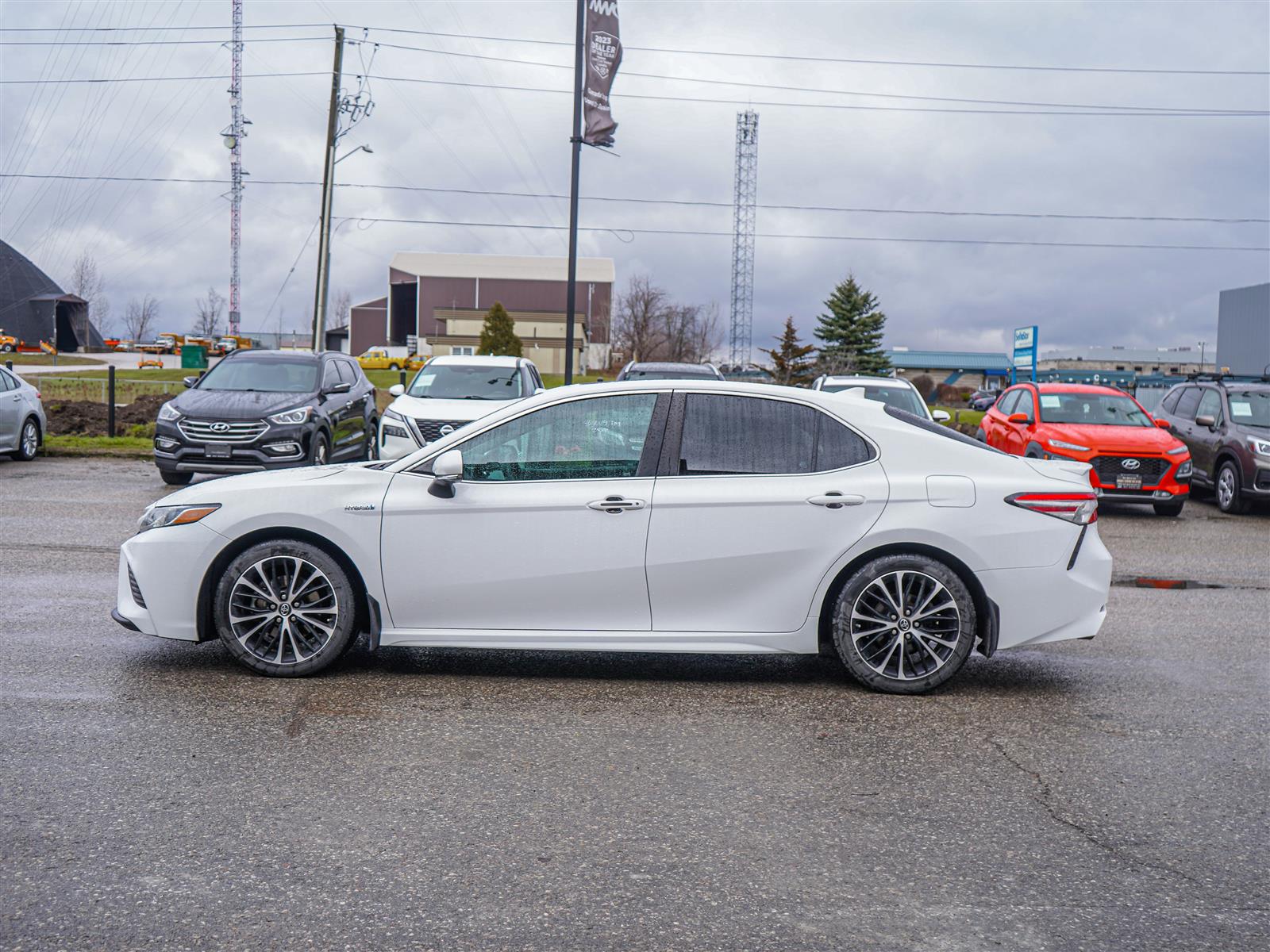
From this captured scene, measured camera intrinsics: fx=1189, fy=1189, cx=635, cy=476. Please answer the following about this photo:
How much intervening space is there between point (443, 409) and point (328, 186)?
19.1 metres

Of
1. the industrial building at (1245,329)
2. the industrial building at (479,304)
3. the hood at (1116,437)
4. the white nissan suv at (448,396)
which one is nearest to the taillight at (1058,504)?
the white nissan suv at (448,396)

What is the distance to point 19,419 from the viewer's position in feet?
58.2

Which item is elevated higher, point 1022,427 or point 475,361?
point 475,361

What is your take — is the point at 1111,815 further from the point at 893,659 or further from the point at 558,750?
the point at 558,750

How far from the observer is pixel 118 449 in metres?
19.8

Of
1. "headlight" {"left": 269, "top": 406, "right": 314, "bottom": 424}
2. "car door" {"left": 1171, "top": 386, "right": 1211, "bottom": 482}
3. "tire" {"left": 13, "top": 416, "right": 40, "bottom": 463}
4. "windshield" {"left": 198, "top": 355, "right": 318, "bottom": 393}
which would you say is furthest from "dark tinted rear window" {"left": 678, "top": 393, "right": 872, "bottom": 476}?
A: "tire" {"left": 13, "top": 416, "right": 40, "bottom": 463}

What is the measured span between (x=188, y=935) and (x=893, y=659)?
370cm

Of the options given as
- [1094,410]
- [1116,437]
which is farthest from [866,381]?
[1116,437]

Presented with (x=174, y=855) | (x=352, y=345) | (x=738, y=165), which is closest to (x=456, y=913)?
(x=174, y=855)

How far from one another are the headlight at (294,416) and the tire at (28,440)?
5.70 m

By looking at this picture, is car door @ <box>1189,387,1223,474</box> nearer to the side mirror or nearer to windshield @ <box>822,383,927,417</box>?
windshield @ <box>822,383,927,417</box>

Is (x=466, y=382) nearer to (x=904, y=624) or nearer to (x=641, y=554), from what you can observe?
(x=641, y=554)

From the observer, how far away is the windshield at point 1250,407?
637 inches

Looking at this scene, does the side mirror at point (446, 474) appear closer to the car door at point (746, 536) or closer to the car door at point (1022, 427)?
the car door at point (746, 536)
